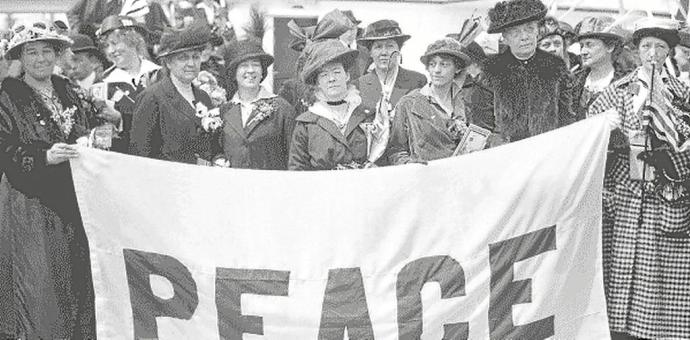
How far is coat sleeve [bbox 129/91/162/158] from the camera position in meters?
9.05

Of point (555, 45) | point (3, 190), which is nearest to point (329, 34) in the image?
point (555, 45)

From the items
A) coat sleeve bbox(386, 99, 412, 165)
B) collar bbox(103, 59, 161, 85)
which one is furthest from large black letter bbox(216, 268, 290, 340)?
collar bbox(103, 59, 161, 85)

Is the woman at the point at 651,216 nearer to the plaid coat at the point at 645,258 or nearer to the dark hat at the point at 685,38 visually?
the plaid coat at the point at 645,258

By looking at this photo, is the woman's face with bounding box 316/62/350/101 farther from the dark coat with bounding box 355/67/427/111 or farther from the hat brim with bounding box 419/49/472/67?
the dark coat with bounding box 355/67/427/111

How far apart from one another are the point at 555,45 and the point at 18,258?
477 centimetres

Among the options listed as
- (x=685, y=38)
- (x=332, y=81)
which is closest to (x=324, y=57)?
(x=332, y=81)

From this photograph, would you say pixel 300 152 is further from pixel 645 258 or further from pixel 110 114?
pixel 645 258

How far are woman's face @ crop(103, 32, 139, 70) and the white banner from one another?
10.0 ft

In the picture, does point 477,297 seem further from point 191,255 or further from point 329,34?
point 329,34

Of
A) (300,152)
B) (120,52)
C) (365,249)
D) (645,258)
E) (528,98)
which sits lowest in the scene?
(645,258)

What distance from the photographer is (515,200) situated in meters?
7.96

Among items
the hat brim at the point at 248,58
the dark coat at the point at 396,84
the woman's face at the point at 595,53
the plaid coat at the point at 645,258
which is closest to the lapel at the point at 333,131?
the hat brim at the point at 248,58

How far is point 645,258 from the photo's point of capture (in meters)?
8.74

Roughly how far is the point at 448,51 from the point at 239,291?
2.32 m
